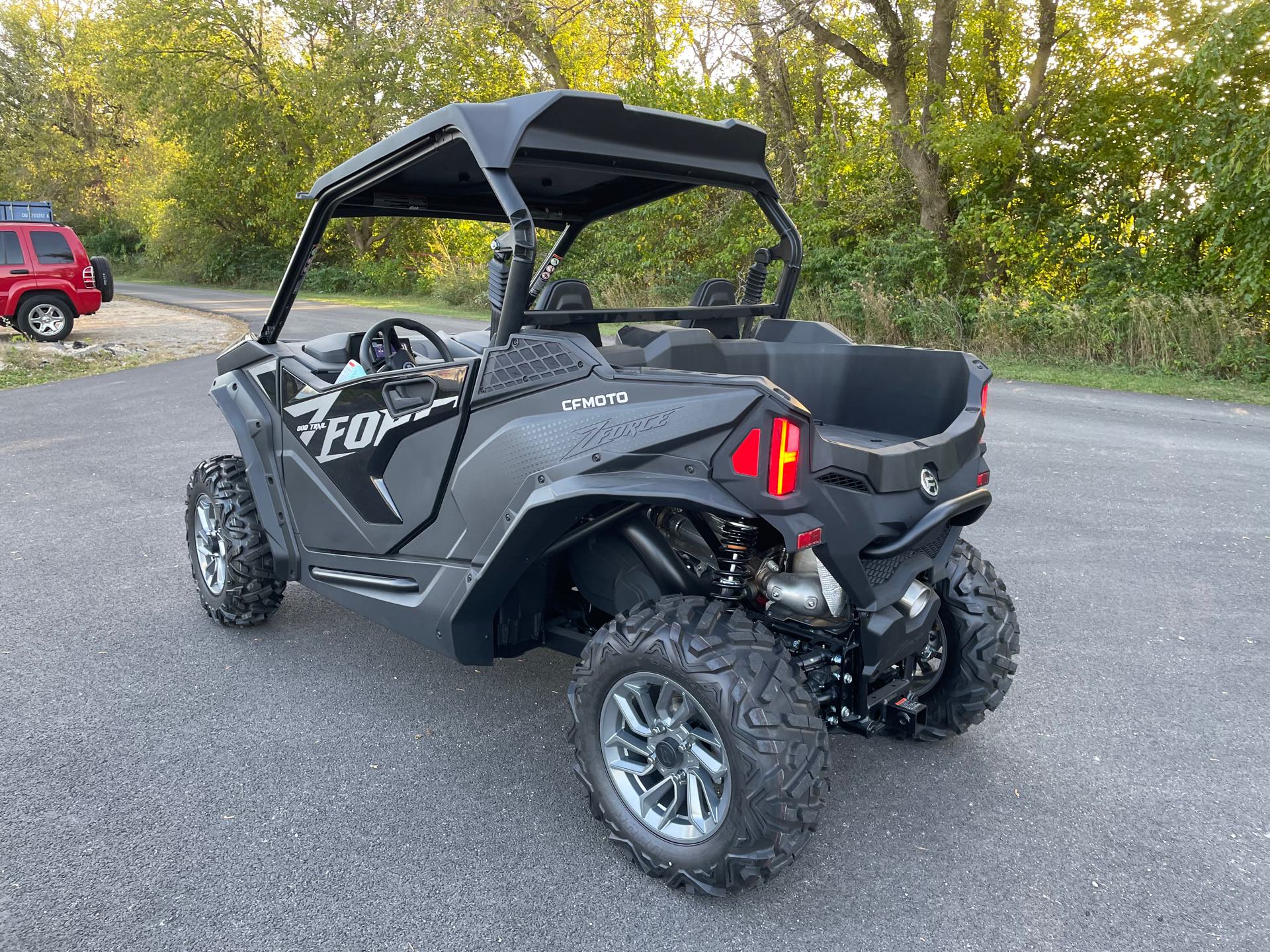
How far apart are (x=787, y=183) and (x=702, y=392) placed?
17.1m

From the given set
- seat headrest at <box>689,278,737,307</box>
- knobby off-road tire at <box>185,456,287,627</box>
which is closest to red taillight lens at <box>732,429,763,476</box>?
seat headrest at <box>689,278,737,307</box>

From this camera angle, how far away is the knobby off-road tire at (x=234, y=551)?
3973mm

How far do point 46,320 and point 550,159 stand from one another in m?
16.9

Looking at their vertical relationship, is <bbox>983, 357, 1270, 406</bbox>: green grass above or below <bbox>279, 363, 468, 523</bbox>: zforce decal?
below

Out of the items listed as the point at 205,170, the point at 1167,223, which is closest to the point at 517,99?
the point at 1167,223

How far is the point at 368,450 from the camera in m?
3.30

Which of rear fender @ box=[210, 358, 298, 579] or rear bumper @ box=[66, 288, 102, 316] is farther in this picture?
rear bumper @ box=[66, 288, 102, 316]

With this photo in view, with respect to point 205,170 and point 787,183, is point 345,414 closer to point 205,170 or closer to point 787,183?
point 787,183

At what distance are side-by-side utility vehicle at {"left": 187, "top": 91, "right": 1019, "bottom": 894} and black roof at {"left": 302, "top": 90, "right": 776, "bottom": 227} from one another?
0.04ft

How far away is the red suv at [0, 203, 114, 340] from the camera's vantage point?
15.9 m

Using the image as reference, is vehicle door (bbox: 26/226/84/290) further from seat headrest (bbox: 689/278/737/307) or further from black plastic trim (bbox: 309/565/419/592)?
seat headrest (bbox: 689/278/737/307)

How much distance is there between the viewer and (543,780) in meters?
2.97

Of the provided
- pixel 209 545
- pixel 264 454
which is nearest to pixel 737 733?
pixel 264 454

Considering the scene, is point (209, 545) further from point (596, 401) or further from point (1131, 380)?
point (1131, 380)
